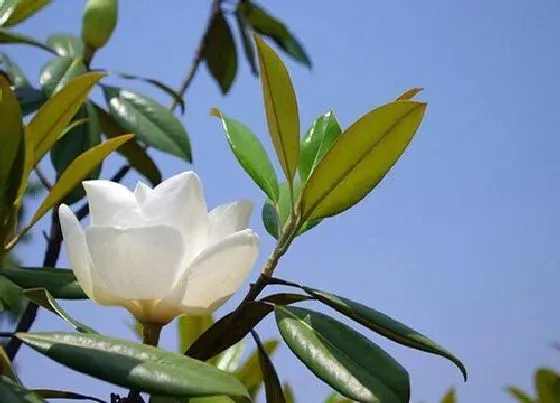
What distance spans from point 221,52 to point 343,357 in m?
1.48

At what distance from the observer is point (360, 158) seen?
1.94 ft

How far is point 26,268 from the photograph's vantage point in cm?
67

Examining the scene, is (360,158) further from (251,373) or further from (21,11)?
(21,11)

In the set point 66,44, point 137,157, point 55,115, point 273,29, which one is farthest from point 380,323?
point 273,29

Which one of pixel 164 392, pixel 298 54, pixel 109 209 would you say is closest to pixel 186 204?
pixel 109 209

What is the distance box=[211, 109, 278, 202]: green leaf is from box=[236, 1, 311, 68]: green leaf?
1.34 m

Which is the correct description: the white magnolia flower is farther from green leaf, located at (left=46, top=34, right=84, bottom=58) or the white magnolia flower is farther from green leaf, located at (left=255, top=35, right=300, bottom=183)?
green leaf, located at (left=46, top=34, right=84, bottom=58)

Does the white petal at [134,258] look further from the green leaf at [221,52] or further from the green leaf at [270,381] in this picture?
the green leaf at [221,52]

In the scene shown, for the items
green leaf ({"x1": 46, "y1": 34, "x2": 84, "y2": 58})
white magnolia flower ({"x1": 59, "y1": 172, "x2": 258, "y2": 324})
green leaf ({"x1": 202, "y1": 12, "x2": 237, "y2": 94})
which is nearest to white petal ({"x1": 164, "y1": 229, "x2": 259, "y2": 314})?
white magnolia flower ({"x1": 59, "y1": 172, "x2": 258, "y2": 324})

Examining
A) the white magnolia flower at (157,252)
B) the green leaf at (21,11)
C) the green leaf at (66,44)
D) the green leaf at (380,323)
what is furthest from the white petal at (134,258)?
the green leaf at (66,44)

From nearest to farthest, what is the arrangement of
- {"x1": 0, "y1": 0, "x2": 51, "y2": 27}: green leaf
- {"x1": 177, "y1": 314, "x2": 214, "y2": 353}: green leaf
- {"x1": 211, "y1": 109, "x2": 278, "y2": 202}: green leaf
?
{"x1": 211, "y1": 109, "x2": 278, "y2": 202}: green leaf → {"x1": 177, "y1": 314, "x2": 214, "y2": 353}: green leaf → {"x1": 0, "y1": 0, "x2": 51, "y2": 27}: green leaf

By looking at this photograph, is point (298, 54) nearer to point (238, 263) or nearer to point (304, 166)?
point (304, 166)

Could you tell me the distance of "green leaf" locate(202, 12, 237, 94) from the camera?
194 centimetres

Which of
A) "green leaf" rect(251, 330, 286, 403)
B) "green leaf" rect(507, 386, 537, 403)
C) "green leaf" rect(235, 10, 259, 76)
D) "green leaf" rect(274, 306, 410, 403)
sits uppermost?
"green leaf" rect(235, 10, 259, 76)
